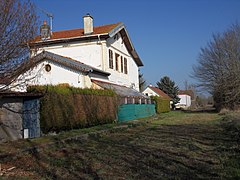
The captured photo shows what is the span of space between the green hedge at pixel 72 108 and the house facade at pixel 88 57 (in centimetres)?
311

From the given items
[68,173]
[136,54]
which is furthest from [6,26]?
[136,54]

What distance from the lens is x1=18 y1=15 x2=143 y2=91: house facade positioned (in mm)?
21812

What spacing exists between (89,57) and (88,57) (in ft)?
0.34

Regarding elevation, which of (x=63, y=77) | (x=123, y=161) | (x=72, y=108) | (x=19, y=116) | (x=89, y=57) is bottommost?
(x=123, y=161)

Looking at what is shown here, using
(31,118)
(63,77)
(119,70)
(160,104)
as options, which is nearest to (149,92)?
(160,104)

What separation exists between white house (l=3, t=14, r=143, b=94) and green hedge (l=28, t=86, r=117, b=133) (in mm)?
2567

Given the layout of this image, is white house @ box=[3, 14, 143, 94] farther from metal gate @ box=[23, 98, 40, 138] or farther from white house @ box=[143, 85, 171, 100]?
white house @ box=[143, 85, 171, 100]

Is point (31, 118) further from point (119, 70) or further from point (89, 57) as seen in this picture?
point (119, 70)

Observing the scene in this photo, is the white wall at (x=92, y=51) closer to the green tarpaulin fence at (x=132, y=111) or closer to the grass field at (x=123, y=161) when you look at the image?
the green tarpaulin fence at (x=132, y=111)

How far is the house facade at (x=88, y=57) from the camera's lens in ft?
71.6

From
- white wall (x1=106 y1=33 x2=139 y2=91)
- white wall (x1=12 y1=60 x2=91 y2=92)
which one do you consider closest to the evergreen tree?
white wall (x1=106 y1=33 x2=139 y2=91)

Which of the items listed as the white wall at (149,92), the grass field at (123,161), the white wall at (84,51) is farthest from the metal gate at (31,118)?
the white wall at (149,92)

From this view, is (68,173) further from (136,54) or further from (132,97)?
(136,54)

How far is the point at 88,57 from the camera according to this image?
27.4 metres
